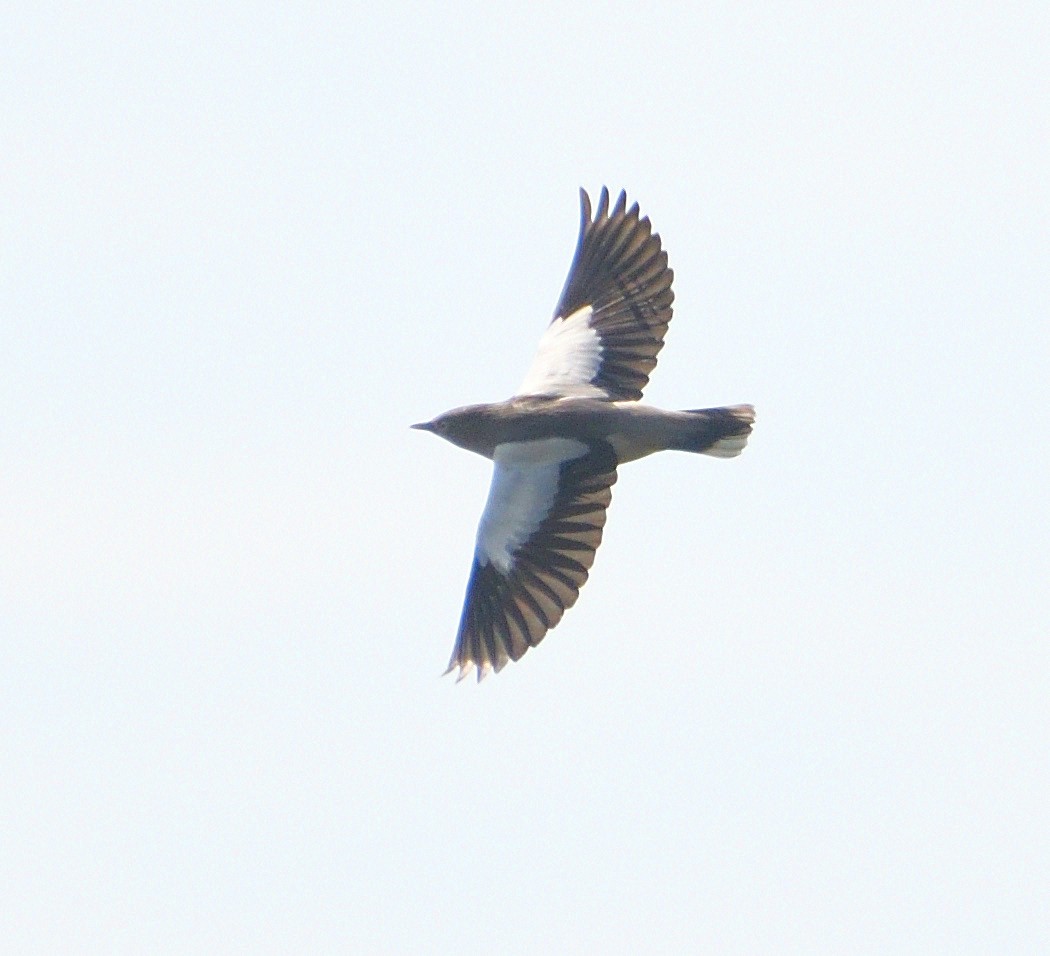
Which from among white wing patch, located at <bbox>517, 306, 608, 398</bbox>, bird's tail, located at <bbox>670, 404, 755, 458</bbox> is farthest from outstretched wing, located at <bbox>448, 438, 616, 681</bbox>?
white wing patch, located at <bbox>517, 306, 608, 398</bbox>

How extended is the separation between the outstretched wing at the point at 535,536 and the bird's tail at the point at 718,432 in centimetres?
68

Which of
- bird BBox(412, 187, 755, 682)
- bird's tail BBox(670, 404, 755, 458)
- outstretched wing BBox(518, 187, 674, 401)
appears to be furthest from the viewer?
outstretched wing BBox(518, 187, 674, 401)

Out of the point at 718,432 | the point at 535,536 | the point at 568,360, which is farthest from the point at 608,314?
the point at 535,536

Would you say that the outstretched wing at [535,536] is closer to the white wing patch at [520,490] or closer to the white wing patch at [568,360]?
the white wing patch at [520,490]

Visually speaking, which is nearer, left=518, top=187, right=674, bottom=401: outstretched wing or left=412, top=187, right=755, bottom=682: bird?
left=412, top=187, right=755, bottom=682: bird

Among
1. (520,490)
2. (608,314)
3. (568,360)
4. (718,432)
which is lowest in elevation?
(520,490)

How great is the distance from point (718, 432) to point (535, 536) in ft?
5.47

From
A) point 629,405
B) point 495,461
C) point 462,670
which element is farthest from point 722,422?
point 462,670

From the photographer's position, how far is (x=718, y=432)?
1591 cm

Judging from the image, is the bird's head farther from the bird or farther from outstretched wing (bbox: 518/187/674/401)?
outstretched wing (bbox: 518/187/674/401)

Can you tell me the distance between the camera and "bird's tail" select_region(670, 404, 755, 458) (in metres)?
15.8

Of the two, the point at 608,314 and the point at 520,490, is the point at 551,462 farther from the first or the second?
the point at 608,314

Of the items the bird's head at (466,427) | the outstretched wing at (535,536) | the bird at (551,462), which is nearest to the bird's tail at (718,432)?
the bird at (551,462)

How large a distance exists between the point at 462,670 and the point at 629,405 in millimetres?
2536
